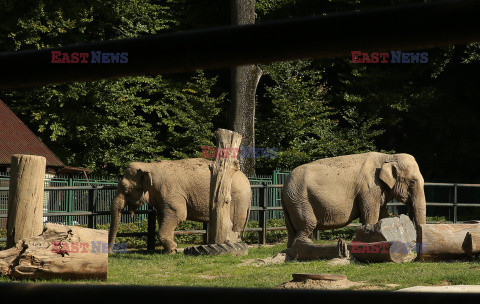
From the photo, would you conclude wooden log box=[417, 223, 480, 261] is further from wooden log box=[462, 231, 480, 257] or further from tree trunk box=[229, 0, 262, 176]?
tree trunk box=[229, 0, 262, 176]

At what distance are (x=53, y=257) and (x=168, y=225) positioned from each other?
21.3 feet

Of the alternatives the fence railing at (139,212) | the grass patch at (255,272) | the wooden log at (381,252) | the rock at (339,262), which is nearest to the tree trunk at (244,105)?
the fence railing at (139,212)

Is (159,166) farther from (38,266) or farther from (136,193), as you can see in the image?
(38,266)

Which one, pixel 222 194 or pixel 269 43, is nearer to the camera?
pixel 269 43

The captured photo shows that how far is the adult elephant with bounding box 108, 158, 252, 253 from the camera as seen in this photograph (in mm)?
14391

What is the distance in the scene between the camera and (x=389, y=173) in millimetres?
12352

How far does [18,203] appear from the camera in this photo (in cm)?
812

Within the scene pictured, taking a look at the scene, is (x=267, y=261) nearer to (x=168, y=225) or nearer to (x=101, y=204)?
(x=168, y=225)

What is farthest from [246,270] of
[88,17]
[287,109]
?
[88,17]

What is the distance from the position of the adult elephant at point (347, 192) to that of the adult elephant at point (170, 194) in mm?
2229

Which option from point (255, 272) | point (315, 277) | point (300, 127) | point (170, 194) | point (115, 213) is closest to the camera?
point (315, 277)

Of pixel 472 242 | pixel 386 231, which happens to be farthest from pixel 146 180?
pixel 472 242

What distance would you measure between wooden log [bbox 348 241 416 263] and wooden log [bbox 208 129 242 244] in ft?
9.35

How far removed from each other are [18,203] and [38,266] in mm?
771
